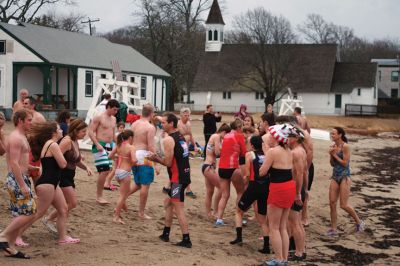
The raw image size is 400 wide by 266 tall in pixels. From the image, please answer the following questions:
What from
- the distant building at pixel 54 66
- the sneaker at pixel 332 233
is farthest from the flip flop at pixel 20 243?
the distant building at pixel 54 66

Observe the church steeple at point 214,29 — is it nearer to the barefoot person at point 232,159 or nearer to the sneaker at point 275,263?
the barefoot person at point 232,159

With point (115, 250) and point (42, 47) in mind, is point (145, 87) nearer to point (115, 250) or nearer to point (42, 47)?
point (42, 47)

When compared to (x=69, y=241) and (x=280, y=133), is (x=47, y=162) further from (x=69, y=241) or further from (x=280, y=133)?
(x=280, y=133)

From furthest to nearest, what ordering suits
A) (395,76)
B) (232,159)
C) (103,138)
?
(395,76)
(103,138)
(232,159)

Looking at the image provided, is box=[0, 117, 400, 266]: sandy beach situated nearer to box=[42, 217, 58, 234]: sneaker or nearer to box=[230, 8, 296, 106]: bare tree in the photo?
box=[42, 217, 58, 234]: sneaker

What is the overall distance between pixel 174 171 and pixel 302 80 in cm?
5287

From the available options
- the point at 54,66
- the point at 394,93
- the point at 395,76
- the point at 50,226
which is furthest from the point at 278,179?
the point at 395,76

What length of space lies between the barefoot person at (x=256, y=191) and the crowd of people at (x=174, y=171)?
0.05 ft

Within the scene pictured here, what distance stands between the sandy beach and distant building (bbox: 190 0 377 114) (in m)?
45.4

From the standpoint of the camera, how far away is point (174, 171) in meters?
7.69

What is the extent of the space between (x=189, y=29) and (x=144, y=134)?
171ft

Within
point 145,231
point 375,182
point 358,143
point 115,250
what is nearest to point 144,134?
point 145,231

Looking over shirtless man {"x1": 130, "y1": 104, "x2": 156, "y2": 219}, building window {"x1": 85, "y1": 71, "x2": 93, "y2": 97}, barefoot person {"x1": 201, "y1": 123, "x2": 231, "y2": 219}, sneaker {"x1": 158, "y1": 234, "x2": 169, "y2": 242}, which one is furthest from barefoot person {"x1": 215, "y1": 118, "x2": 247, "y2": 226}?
building window {"x1": 85, "y1": 71, "x2": 93, "y2": 97}

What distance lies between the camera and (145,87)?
40469mm
